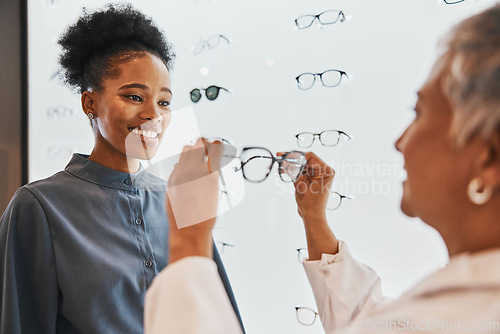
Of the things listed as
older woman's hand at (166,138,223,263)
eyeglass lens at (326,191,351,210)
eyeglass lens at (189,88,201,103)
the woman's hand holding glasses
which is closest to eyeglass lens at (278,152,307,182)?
the woman's hand holding glasses

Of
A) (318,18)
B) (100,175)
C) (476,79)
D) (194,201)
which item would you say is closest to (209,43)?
(318,18)

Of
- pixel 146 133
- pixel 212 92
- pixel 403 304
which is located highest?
pixel 212 92

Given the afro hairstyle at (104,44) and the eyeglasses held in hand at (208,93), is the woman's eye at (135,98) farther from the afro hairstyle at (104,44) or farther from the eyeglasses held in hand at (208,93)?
the eyeglasses held in hand at (208,93)

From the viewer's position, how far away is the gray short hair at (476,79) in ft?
1.09

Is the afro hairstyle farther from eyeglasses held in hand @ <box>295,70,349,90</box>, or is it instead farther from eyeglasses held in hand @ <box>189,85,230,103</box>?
eyeglasses held in hand @ <box>295,70,349,90</box>

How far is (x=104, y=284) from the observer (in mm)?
691

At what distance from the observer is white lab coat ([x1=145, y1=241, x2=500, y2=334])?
0.34 metres

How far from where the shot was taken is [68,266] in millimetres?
694

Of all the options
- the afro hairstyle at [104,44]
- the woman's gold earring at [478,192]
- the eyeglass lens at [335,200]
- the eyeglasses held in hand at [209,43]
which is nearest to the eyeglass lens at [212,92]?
the eyeglasses held in hand at [209,43]

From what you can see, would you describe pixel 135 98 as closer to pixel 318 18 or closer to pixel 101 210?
pixel 101 210

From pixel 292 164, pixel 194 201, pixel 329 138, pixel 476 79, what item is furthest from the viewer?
pixel 329 138

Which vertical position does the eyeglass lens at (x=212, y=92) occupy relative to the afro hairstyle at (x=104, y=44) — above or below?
below

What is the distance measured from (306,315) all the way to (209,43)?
2.67 ft

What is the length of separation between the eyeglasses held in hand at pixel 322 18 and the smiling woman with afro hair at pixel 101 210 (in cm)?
35
